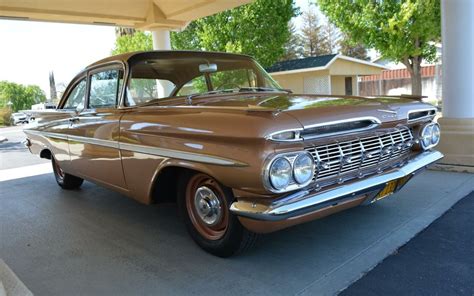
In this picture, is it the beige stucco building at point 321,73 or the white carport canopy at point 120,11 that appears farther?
the beige stucco building at point 321,73

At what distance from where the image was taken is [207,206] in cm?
329

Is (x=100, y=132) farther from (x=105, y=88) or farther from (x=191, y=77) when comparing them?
(x=191, y=77)

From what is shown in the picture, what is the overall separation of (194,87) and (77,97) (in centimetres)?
179

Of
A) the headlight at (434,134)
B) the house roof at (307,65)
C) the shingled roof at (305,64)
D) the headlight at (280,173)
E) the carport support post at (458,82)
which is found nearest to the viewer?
the headlight at (280,173)

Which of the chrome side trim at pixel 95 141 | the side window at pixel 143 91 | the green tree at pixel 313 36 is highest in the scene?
the green tree at pixel 313 36

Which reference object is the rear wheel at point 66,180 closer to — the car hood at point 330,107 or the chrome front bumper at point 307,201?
the car hood at point 330,107

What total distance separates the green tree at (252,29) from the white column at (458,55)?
12.8 meters

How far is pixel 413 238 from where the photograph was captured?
3.45 meters

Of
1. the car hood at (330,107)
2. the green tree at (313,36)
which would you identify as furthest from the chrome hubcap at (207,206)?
the green tree at (313,36)

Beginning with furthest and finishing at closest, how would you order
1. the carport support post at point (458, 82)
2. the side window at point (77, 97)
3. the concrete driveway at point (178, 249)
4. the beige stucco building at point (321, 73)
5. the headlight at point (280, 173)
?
the beige stucco building at point (321, 73), the carport support post at point (458, 82), the side window at point (77, 97), the concrete driveway at point (178, 249), the headlight at point (280, 173)

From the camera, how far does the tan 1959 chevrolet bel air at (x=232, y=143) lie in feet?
8.64

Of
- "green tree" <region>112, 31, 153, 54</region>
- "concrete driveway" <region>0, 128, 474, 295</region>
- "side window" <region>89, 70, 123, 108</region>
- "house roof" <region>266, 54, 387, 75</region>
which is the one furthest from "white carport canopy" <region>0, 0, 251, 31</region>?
"green tree" <region>112, 31, 153, 54</region>

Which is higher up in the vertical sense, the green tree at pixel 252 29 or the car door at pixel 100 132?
the green tree at pixel 252 29

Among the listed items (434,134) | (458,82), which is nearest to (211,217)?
(434,134)
